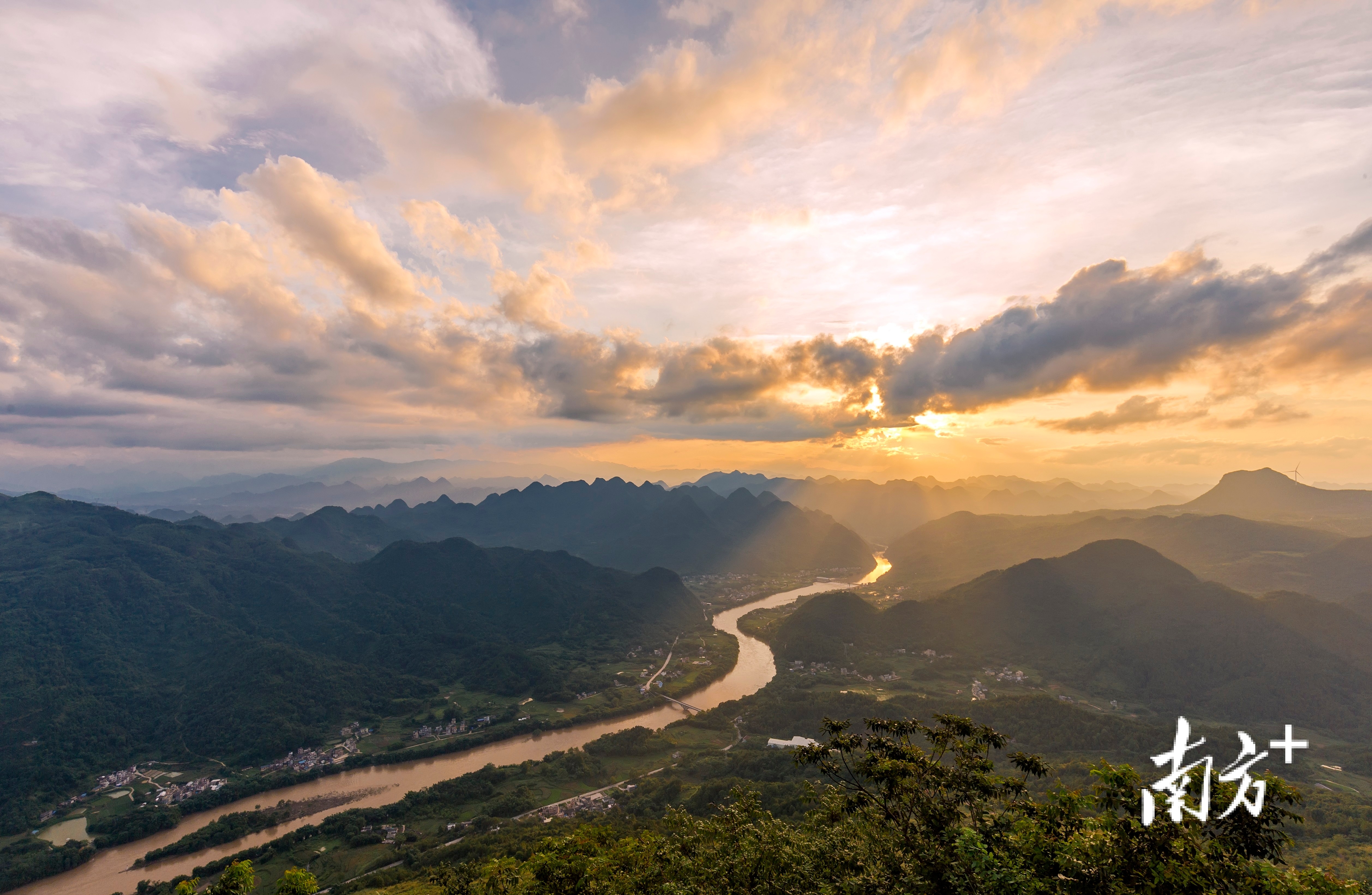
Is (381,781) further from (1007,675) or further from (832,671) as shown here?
(1007,675)

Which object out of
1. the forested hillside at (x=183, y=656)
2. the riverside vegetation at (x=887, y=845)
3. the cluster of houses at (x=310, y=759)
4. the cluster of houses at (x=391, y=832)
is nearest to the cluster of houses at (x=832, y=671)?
the forested hillside at (x=183, y=656)

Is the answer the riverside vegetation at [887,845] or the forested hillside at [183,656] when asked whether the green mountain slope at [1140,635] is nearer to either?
the riverside vegetation at [887,845]

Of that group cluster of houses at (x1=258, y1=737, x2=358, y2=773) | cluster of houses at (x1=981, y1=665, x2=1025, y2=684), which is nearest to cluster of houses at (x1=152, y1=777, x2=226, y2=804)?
cluster of houses at (x1=258, y1=737, x2=358, y2=773)

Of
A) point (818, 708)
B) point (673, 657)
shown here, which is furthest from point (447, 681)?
point (818, 708)

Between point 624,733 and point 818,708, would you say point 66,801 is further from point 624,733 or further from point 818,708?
point 818,708

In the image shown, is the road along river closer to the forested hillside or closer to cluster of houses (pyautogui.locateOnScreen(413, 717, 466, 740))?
cluster of houses (pyautogui.locateOnScreen(413, 717, 466, 740))

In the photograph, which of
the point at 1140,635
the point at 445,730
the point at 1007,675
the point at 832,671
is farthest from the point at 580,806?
the point at 1140,635

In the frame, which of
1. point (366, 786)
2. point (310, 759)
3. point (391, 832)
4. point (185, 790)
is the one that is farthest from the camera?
point (310, 759)

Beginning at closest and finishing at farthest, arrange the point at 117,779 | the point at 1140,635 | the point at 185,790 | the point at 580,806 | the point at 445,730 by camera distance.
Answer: the point at 580,806, the point at 185,790, the point at 117,779, the point at 445,730, the point at 1140,635
